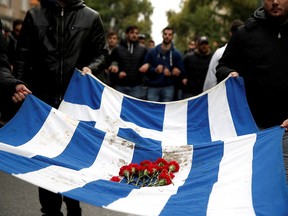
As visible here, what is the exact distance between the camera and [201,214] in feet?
9.98

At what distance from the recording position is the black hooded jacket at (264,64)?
4.22 meters

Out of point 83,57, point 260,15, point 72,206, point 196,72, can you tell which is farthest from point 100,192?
point 196,72

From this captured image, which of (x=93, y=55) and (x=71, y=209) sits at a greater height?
(x=93, y=55)

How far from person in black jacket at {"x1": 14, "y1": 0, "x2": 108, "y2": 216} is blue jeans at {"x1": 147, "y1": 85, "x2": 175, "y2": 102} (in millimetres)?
4963

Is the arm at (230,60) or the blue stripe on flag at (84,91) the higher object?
the arm at (230,60)

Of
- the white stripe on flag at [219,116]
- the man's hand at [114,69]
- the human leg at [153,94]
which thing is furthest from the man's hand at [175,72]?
the white stripe on flag at [219,116]

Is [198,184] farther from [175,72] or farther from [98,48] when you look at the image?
[175,72]

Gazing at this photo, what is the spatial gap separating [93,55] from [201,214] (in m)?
2.22

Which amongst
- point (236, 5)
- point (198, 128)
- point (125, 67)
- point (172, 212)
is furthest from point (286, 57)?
point (236, 5)

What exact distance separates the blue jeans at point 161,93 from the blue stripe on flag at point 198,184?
5.54 metres

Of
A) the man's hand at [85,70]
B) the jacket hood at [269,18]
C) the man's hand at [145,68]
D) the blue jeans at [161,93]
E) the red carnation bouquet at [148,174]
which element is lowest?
the blue jeans at [161,93]

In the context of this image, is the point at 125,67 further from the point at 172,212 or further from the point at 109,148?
the point at 172,212

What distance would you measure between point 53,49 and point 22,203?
1.89m

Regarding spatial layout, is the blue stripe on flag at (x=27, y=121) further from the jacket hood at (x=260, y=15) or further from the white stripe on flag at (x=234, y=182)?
the jacket hood at (x=260, y=15)
